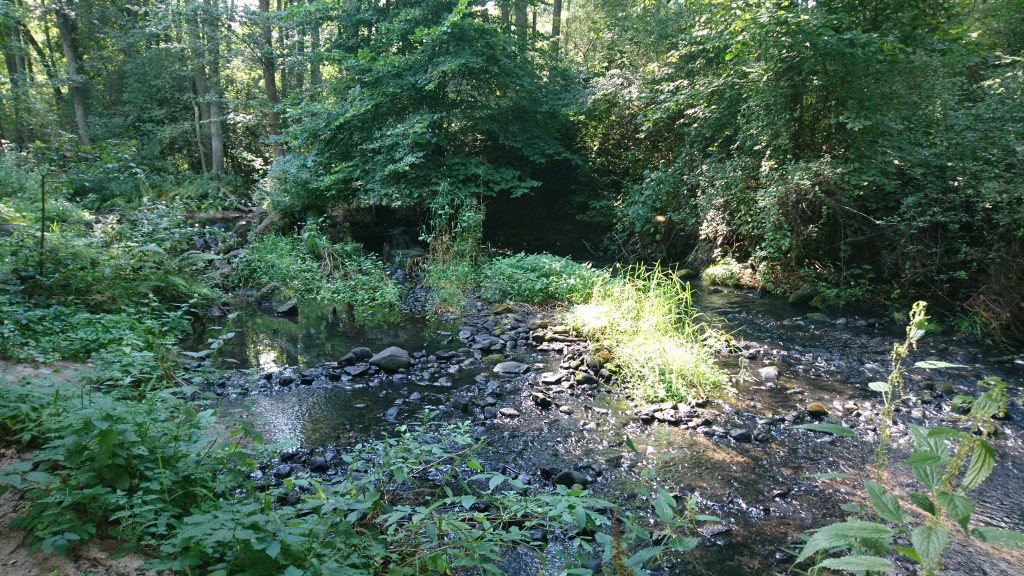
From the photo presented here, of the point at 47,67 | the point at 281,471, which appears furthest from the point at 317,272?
the point at 47,67

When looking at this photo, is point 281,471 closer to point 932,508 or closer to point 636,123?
point 932,508

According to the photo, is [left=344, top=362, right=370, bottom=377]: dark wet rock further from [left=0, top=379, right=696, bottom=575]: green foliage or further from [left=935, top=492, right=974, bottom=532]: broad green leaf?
[left=935, top=492, right=974, bottom=532]: broad green leaf

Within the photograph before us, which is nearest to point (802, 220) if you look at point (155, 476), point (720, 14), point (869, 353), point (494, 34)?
point (869, 353)

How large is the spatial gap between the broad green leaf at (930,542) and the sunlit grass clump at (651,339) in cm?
405

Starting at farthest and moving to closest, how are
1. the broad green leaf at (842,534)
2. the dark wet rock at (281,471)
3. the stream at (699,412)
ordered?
the dark wet rock at (281,471), the stream at (699,412), the broad green leaf at (842,534)

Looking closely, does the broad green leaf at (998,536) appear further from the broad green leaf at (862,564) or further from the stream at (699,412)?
the stream at (699,412)

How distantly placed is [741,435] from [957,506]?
3.57 meters

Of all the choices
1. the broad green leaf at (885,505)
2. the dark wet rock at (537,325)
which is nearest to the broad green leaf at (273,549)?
the broad green leaf at (885,505)

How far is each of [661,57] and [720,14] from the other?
394cm

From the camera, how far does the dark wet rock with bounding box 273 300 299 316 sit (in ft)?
29.9

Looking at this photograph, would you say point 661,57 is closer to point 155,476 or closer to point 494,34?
point 494,34

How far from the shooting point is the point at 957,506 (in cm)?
127

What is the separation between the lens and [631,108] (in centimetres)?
1405

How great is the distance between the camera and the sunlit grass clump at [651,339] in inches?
217
